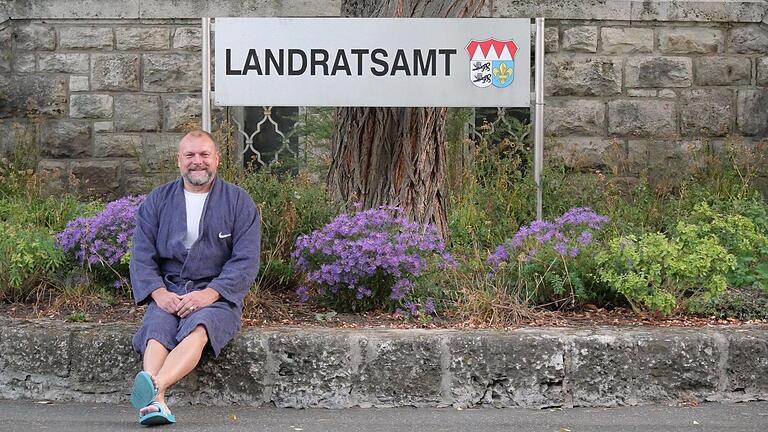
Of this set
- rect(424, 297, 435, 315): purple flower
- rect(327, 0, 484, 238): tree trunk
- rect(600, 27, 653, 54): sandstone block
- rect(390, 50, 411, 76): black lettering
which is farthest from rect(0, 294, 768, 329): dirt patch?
rect(600, 27, 653, 54): sandstone block

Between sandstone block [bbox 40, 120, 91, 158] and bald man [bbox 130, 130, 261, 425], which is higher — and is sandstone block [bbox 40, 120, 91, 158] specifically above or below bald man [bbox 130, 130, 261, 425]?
above

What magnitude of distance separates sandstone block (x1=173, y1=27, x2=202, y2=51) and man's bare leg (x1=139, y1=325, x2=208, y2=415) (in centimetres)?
559

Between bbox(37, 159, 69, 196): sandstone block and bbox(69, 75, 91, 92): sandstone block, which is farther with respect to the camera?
bbox(69, 75, 91, 92): sandstone block

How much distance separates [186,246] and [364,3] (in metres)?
2.38

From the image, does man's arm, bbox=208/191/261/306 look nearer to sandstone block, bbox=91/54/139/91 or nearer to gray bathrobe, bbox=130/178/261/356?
gray bathrobe, bbox=130/178/261/356

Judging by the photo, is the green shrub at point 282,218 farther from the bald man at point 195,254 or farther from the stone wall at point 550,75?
the stone wall at point 550,75

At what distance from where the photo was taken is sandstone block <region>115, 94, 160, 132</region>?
32.4 ft

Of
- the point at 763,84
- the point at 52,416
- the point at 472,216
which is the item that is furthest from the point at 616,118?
the point at 52,416

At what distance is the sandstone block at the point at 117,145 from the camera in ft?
32.5

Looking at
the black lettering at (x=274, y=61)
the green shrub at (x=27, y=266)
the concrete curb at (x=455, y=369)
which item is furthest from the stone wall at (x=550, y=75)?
the concrete curb at (x=455, y=369)

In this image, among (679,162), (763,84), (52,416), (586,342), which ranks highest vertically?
(763,84)

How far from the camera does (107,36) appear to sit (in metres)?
9.84

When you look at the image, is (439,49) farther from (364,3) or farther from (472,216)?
(472,216)

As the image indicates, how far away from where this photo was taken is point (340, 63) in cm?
629
